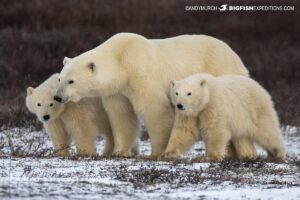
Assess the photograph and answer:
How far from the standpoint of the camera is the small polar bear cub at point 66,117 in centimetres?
889

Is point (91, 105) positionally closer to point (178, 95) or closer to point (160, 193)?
point (178, 95)

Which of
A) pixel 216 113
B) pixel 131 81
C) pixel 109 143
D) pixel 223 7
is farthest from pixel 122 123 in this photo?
pixel 223 7

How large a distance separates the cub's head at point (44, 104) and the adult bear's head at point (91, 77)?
1.42ft

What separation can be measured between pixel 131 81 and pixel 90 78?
1.44 feet

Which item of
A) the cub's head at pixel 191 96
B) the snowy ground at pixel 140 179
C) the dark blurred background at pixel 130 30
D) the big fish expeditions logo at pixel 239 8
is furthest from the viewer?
the big fish expeditions logo at pixel 239 8

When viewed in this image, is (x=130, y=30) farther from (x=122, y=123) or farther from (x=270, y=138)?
(x=270, y=138)

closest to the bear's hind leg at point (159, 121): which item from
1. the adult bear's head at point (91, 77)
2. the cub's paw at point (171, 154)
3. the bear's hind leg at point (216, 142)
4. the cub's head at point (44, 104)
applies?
the cub's paw at point (171, 154)

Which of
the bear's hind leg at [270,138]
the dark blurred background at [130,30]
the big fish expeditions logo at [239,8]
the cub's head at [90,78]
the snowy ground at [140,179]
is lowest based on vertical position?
the snowy ground at [140,179]

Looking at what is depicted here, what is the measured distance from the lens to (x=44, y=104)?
889 centimetres

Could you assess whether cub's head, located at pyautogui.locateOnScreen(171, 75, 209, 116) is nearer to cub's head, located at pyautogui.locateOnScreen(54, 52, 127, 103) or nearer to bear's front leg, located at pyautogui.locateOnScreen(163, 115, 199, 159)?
bear's front leg, located at pyautogui.locateOnScreen(163, 115, 199, 159)

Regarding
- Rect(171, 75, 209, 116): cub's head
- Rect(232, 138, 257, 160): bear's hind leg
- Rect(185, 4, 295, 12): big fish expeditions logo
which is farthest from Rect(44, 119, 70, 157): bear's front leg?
Rect(185, 4, 295, 12): big fish expeditions logo

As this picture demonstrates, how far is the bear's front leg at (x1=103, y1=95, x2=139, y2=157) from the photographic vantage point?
8.91m

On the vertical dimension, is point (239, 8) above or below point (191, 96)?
above

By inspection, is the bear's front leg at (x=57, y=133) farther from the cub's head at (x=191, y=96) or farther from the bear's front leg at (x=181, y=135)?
the cub's head at (x=191, y=96)
